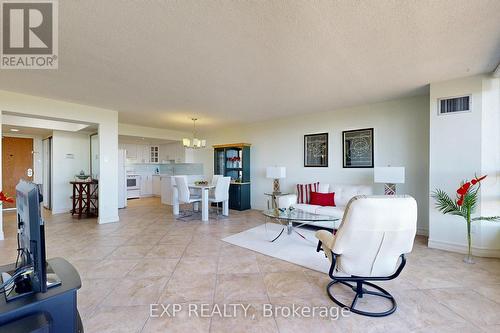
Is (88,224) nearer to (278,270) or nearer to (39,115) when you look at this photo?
(39,115)

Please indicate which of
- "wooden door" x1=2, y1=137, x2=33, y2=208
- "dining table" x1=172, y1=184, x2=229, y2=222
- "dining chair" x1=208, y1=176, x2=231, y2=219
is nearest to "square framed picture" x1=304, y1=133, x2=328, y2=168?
"dining chair" x1=208, y1=176, x2=231, y2=219

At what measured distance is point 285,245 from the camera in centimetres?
349

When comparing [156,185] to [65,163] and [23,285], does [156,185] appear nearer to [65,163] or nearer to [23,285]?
[65,163]

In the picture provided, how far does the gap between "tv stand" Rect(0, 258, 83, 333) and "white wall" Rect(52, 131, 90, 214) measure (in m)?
6.30

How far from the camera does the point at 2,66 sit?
2.74 meters

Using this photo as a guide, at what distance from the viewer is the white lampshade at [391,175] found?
3.67m

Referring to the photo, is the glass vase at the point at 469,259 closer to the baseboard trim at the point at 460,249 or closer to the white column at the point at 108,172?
the baseboard trim at the point at 460,249

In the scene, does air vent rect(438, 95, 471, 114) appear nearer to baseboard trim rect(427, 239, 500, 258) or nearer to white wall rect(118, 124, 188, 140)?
baseboard trim rect(427, 239, 500, 258)

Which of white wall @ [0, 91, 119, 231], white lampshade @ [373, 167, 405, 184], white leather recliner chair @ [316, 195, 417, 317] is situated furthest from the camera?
white wall @ [0, 91, 119, 231]

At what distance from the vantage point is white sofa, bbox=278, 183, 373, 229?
4.09 m

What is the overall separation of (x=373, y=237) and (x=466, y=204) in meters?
2.18

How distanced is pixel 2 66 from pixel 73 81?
0.68m

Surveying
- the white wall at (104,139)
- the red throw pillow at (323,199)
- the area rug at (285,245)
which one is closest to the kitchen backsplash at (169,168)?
the white wall at (104,139)

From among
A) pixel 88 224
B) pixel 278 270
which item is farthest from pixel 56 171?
pixel 278 270
